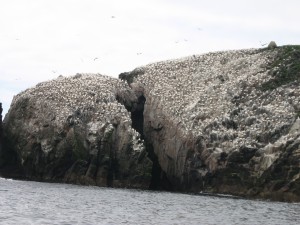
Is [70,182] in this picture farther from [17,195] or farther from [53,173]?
[17,195]

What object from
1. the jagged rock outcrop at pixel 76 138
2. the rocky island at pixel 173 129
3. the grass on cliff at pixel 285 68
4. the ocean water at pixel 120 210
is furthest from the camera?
the grass on cliff at pixel 285 68

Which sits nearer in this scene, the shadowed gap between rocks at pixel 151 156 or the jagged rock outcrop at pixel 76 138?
the jagged rock outcrop at pixel 76 138

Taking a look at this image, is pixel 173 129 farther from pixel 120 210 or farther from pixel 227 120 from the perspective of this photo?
pixel 120 210

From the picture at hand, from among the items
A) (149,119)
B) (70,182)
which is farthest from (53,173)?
(149,119)

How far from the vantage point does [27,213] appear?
46.9m

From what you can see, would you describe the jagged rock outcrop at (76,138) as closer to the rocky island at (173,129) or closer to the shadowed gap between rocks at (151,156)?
the rocky island at (173,129)

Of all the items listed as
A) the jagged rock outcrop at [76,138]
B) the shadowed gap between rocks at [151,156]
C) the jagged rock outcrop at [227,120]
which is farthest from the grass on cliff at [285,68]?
the jagged rock outcrop at [76,138]

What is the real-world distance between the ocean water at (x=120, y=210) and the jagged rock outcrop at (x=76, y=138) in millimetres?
19181

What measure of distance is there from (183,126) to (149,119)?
9.05 meters

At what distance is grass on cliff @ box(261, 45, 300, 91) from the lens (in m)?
96.0

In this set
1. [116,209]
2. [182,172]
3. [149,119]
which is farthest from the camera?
[149,119]

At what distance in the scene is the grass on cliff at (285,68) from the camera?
96.0 metres

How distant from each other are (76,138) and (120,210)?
4065 cm

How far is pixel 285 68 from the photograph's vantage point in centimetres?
10038
